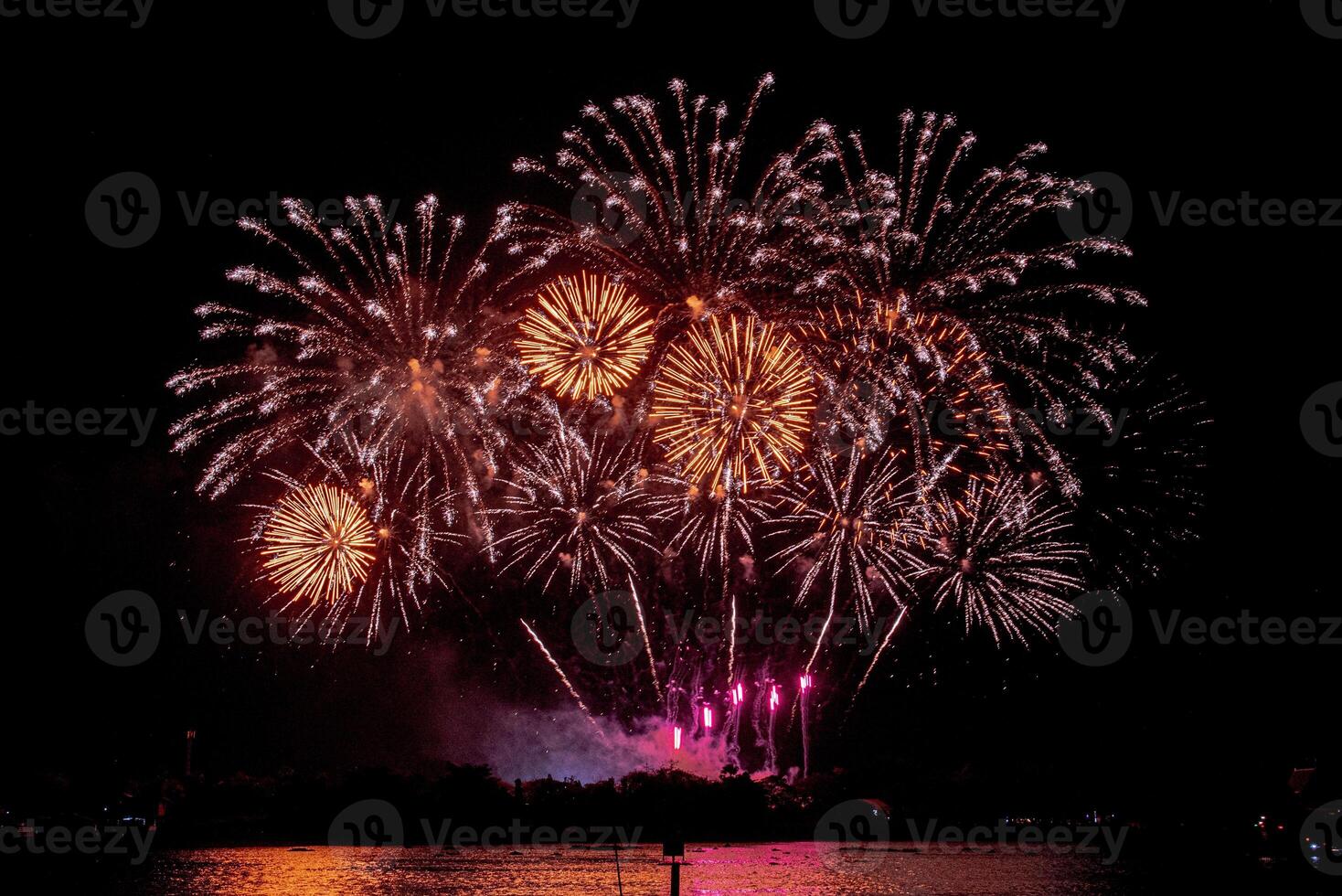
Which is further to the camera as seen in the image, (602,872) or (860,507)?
(860,507)

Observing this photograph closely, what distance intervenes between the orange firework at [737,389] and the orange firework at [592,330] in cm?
77

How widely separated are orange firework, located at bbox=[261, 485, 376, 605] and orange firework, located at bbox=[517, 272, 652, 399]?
6.37m

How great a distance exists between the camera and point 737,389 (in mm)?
20891

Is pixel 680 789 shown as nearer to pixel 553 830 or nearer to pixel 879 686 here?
pixel 553 830

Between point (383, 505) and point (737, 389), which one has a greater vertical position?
point (737, 389)

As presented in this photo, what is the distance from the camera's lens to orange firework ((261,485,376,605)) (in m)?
23.5

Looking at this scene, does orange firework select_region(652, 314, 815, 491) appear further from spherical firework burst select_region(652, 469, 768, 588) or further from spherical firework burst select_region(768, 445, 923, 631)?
spherical firework burst select_region(768, 445, 923, 631)

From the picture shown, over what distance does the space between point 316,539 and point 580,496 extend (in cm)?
577

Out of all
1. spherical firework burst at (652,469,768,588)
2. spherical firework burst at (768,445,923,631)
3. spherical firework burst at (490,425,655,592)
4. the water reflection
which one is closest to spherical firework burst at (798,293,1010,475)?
spherical firework burst at (768,445,923,631)

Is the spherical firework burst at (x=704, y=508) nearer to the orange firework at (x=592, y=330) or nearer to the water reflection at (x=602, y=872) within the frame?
the orange firework at (x=592, y=330)

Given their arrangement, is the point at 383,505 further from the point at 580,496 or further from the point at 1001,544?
the point at 1001,544

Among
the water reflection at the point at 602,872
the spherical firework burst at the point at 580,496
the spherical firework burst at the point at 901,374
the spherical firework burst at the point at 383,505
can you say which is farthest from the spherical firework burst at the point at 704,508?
the water reflection at the point at 602,872

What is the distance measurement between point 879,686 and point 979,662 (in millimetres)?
4575

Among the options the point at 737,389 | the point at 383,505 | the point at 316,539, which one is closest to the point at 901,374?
the point at 737,389
